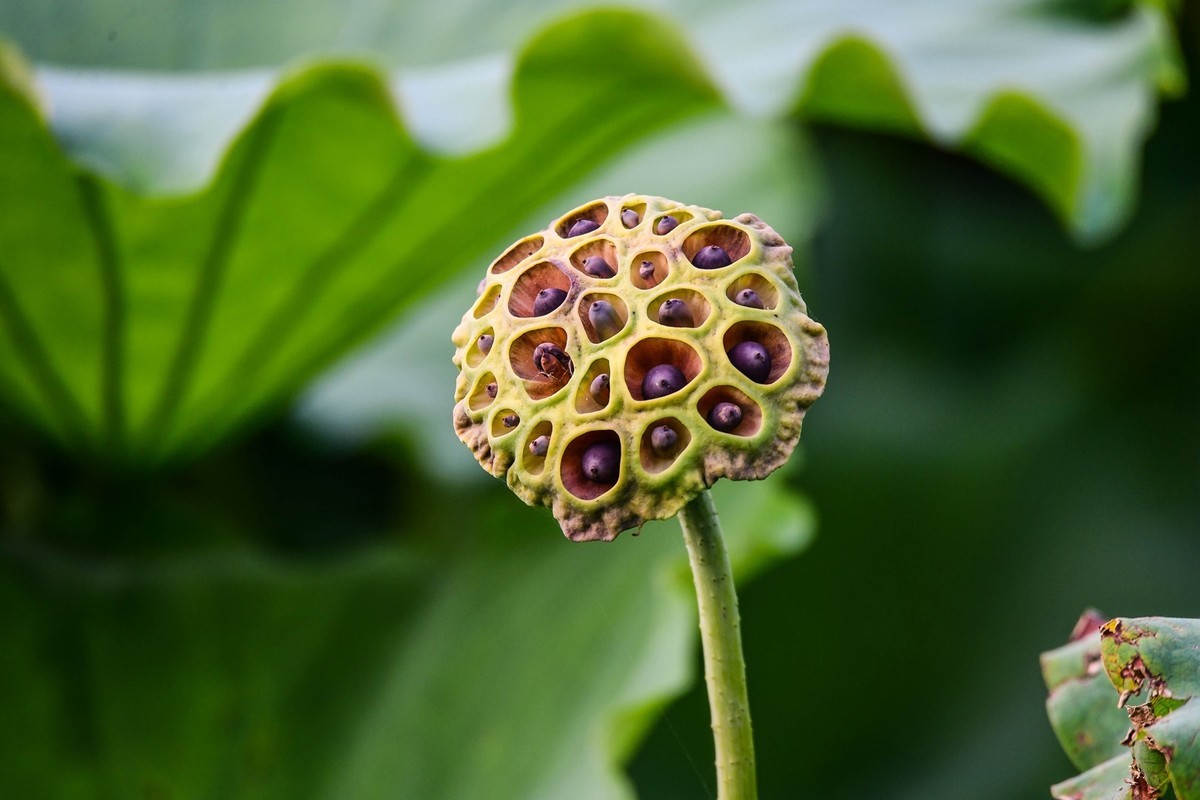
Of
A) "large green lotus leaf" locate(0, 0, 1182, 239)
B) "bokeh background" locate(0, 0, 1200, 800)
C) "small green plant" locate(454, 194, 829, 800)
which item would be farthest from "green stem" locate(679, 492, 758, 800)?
"large green lotus leaf" locate(0, 0, 1182, 239)

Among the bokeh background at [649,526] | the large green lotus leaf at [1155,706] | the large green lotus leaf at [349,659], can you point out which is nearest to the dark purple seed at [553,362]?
the large green lotus leaf at [1155,706]

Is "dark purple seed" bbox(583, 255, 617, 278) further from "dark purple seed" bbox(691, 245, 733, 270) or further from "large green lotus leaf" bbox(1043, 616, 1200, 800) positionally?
"large green lotus leaf" bbox(1043, 616, 1200, 800)

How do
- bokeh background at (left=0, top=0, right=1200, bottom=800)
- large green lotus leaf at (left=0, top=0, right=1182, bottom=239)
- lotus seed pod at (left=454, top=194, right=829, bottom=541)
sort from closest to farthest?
lotus seed pod at (left=454, top=194, right=829, bottom=541)
large green lotus leaf at (left=0, top=0, right=1182, bottom=239)
bokeh background at (left=0, top=0, right=1200, bottom=800)

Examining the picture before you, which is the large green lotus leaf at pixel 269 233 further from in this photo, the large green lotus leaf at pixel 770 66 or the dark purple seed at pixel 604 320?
the dark purple seed at pixel 604 320

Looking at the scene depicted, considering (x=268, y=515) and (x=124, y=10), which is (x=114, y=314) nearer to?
(x=268, y=515)

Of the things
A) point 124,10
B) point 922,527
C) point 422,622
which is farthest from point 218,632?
point 922,527

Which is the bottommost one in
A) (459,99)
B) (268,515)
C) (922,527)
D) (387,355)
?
(922,527)

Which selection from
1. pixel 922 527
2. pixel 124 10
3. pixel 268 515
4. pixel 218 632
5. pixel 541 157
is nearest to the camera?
pixel 541 157
